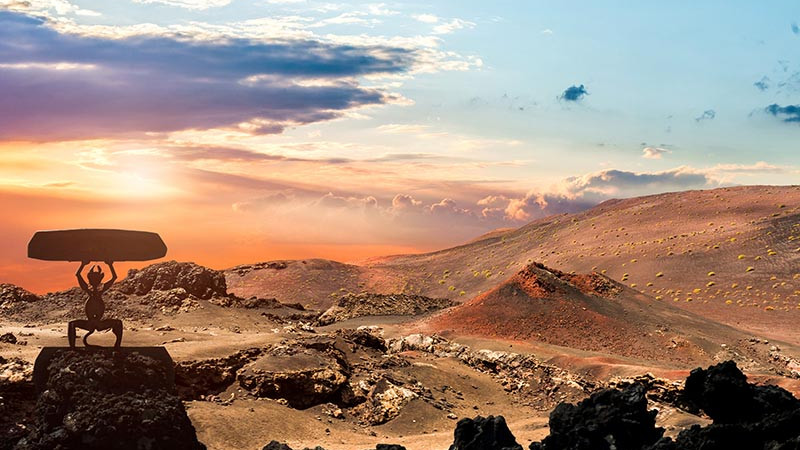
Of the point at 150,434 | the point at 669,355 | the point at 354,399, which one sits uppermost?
the point at 150,434

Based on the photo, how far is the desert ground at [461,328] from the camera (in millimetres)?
27422

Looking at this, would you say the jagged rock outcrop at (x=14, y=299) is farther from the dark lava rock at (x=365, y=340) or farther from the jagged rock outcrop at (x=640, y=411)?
the jagged rock outcrop at (x=640, y=411)

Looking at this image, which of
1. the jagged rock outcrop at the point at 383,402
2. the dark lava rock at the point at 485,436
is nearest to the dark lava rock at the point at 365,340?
the jagged rock outcrop at the point at 383,402

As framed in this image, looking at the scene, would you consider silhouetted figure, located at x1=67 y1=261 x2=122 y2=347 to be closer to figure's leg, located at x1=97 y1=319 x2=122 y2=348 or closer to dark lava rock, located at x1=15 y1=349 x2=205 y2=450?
figure's leg, located at x1=97 y1=319 x2=122 y2=348

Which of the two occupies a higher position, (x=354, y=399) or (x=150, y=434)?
(x=150, y=434)

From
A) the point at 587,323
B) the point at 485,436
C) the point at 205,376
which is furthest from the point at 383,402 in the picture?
the point at 587,323

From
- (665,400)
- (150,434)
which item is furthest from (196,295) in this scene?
(150,434)

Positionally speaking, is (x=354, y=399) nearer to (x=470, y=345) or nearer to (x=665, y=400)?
(x=665, y=400)

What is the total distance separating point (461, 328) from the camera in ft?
165

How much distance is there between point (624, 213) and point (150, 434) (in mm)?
94440

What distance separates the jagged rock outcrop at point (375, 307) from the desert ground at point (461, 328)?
212mm

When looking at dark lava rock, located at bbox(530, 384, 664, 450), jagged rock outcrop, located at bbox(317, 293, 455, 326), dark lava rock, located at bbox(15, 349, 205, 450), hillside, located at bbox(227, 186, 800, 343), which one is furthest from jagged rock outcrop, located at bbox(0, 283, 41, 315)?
dark lava rock, located at bbox(530, 384, 664, 450)

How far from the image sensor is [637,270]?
7762 centimetres

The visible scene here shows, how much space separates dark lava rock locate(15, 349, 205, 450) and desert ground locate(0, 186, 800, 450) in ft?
7.53
